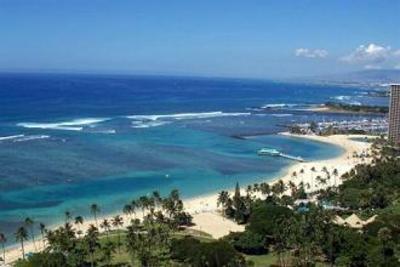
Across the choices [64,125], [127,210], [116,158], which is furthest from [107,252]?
[64,125]

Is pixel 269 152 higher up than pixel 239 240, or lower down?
lower down

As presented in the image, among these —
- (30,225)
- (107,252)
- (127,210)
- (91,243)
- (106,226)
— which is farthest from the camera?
(127,210)

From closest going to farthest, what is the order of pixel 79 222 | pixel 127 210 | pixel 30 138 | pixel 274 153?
1. pixel 79 222
2. pixel 127 210
3. pixel 274 153
4. pixel 30 138

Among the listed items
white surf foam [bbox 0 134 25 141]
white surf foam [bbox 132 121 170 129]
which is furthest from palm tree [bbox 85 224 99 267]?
white surf foam [bbox 132 121 170 129]

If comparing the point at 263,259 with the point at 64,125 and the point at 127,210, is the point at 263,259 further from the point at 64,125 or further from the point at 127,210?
the point at 64,125

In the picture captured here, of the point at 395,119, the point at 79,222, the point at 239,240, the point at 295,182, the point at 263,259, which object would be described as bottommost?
the point at 295,182

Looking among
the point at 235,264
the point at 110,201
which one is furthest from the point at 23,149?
the point at 235,264

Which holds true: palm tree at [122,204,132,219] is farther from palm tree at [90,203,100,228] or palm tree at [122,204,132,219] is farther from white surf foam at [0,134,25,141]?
white surf foam at [0,134,25,141]

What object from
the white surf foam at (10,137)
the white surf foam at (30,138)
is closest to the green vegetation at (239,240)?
the white surf foam at (30,138)
